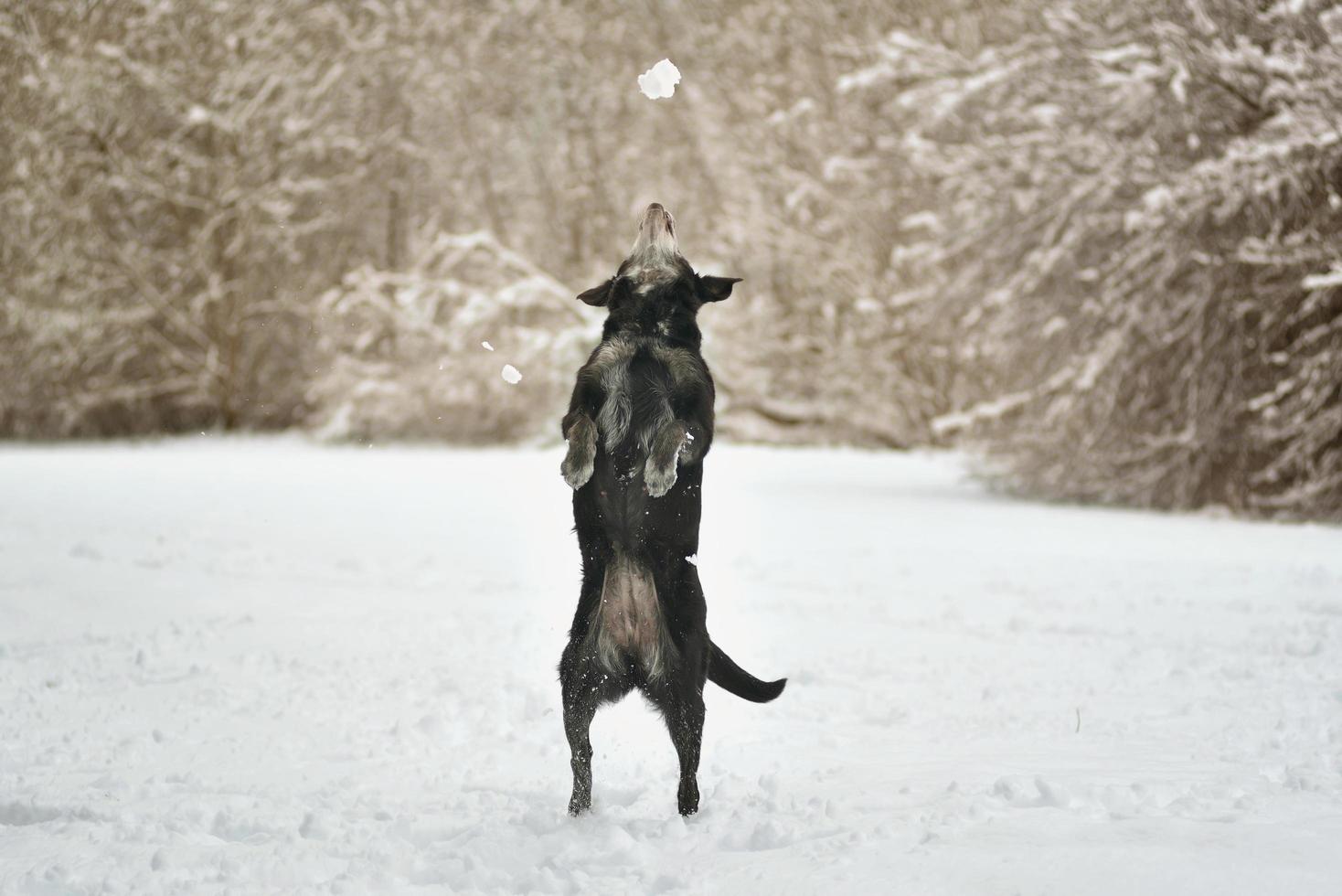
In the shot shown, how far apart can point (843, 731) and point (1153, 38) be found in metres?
9.94

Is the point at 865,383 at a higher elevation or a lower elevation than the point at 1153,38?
lower

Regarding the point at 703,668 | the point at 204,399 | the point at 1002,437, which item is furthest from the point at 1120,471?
the point at 204,399

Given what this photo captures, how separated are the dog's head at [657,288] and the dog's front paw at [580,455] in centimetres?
39

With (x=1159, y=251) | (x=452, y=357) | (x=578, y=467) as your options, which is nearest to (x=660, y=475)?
(x=578, y=467)

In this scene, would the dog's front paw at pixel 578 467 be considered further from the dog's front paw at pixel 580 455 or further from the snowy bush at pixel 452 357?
the snowy bush at pixel 452 357

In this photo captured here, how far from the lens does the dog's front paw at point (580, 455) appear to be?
393 centimetres

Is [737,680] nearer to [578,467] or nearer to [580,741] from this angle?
[580,741]

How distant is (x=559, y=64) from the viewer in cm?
2673

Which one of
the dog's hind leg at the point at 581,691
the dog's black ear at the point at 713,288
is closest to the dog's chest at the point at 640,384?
the dog's black ear at the point at 713,288

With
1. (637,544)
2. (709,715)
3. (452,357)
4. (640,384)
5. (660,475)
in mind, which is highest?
(452,357)

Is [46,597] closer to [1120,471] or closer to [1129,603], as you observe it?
[1129,603]

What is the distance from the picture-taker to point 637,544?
3.99m

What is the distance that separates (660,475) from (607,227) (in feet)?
78.9

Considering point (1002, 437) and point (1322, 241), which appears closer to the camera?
point (1322, 241)
